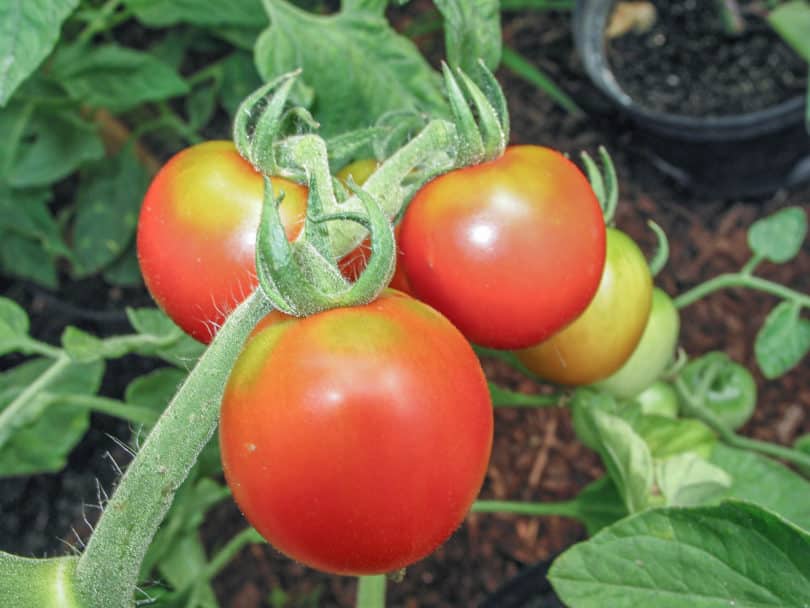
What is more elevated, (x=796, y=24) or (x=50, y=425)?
(x=796, y=24)

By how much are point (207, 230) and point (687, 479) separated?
454 mm

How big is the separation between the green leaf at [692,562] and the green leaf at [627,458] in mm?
133

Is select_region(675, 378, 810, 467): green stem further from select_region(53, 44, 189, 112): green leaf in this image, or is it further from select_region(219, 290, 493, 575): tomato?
select_region(53, 44, 189, 112): green leaf

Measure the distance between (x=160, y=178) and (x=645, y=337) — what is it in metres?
0.49

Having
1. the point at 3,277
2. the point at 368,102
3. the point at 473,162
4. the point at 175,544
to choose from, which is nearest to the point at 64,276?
the point at 3,277

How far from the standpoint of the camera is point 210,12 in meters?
1.15

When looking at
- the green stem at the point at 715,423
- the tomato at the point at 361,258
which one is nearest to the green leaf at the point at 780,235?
the green stem at the point at 715,423

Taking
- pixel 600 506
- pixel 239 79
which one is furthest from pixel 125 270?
pixel 600 506

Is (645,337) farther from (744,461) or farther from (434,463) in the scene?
(434,463)

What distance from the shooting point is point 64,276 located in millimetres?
1649

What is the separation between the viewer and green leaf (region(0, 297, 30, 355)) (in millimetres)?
850

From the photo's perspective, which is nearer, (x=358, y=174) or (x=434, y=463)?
(x=434, y=463)

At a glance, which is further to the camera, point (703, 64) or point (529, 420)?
point (703, 64)

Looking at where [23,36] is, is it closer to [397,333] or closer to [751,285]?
[397,333]
